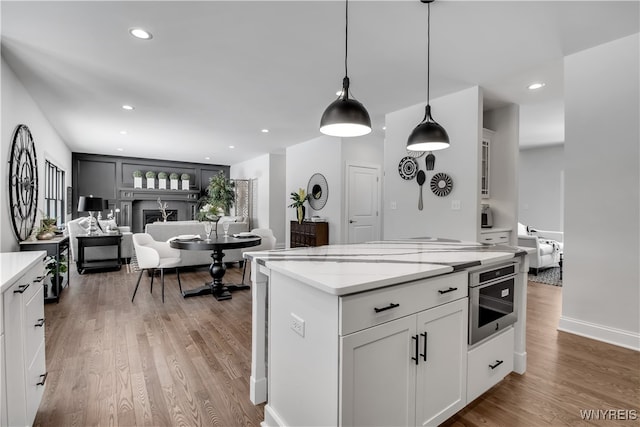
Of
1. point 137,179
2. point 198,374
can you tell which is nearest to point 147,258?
point 198,374

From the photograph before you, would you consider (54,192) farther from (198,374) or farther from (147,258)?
(198,374)

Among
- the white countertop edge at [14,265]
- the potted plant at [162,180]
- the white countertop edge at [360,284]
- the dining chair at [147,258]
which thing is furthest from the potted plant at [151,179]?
the white countertop edge at [360,284]

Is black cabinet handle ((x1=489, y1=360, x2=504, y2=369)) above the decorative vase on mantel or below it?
below

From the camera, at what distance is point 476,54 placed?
9.50 ft

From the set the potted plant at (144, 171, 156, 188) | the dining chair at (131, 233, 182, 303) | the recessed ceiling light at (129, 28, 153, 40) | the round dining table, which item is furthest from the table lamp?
the recessed ceiling light at (129, 28, 153, 40)

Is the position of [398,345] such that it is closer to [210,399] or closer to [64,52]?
[210,399]

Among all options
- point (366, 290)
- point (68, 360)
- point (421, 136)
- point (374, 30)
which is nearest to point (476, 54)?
point (374, 30)

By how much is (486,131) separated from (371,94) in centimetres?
171

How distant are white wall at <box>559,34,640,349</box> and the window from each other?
7.01 m

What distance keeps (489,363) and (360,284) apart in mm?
1250

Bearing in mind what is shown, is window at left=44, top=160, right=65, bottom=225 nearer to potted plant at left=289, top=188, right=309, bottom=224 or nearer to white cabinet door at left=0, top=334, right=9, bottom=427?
potted plant at left=289, top=188, right=309, bottom=224

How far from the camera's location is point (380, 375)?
129 centimetres

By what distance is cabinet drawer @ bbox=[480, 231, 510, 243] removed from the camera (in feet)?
12.9

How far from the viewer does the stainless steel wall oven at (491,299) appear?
1712 mm
